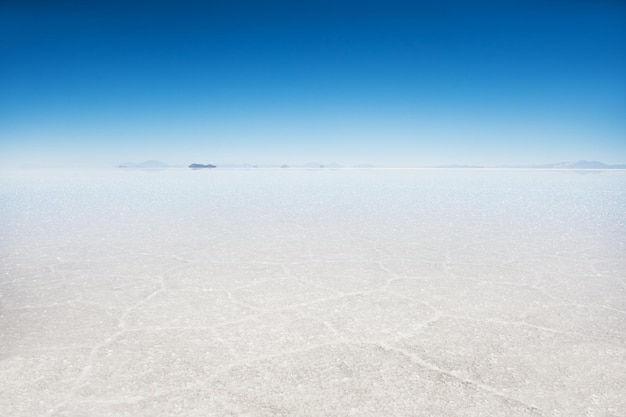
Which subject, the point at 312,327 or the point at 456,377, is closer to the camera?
the point at 456,377

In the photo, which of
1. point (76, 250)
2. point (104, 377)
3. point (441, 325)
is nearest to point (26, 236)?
point (76, 250)

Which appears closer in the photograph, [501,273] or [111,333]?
[111,333]

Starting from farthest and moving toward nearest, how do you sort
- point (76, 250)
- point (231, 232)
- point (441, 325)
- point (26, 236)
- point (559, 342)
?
point (231, 232), point (26, 236), point (76, 250), point (441, 325), point (559, 342)

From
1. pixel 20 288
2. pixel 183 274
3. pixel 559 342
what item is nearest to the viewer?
pixel 559 342

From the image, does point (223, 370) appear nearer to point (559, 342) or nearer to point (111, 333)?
point (111, 333)

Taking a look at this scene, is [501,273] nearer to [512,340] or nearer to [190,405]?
[512,340]

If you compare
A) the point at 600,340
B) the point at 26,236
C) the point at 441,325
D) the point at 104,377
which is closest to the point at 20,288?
the point at 104,377
